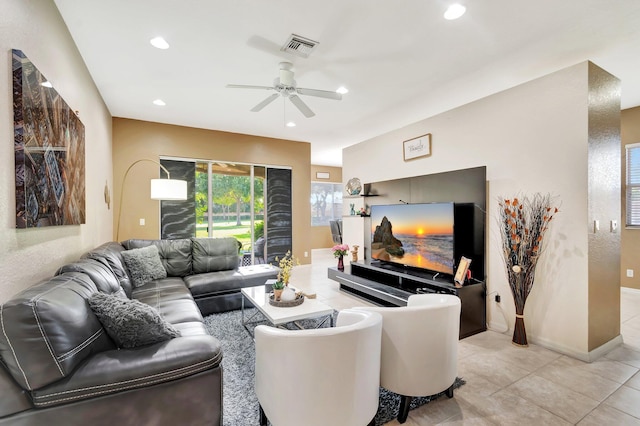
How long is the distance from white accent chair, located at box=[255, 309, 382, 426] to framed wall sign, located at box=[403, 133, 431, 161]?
10.4 ft

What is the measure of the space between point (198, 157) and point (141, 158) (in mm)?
934

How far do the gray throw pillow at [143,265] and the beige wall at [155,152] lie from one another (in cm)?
163

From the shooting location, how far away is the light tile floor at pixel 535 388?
1803mm

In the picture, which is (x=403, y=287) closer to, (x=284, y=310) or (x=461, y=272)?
(x=461, y=272)

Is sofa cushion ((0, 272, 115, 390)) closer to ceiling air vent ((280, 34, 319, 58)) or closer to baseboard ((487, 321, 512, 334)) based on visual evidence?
ceiling air vent ((280, 34, 319, 58))

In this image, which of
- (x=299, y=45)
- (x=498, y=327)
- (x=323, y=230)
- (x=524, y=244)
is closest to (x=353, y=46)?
(x=299, y=45)

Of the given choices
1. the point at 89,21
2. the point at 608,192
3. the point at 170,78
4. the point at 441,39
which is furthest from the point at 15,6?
the point at 608,192

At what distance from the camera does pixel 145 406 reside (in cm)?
134

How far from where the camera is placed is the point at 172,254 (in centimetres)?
397

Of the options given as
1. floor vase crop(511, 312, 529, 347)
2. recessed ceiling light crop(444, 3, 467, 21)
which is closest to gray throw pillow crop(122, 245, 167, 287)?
recessed ceiling light crop(444, 3, 467, 21)

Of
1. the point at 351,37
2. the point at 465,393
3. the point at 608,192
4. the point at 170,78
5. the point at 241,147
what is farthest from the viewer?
the point at 241,147

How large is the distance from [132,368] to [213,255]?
2892 mm

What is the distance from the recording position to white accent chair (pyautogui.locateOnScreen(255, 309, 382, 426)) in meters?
1.35

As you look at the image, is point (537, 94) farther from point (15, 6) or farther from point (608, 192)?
point (15, 6)
